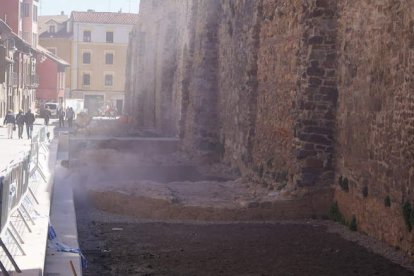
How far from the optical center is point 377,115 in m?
9.55

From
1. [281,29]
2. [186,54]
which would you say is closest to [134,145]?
[186,54]

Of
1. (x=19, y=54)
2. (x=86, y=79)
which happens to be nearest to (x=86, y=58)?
(x=86, y=79)

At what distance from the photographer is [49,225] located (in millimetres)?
8906

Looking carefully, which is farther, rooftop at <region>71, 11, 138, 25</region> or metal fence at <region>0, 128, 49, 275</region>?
rooftop at <region>71, 11, 138, 25</region>

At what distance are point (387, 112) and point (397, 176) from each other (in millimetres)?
840

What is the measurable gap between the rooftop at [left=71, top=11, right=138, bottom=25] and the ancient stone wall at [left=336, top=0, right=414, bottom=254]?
2472 inches

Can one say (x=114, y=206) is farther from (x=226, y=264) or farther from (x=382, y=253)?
(x=382, y=253)

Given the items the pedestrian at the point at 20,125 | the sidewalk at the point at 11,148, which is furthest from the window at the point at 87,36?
the pedestrian at the point at 20,125

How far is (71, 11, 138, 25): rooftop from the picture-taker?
72.4 meters

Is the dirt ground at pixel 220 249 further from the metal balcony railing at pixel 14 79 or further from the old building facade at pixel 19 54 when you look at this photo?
the metal balcony railing at pixel 14 79

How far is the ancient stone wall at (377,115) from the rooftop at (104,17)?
6278 cm

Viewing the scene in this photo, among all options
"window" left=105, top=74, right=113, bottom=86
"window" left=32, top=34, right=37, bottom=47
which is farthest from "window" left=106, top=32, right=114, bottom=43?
"window" left=32, top=34, right=37, bottom=47

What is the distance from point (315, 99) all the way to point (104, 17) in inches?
2506

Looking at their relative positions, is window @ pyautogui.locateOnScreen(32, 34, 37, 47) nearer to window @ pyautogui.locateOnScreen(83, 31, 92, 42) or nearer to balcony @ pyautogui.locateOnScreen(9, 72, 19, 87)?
window @ pyautogui.locateOnScreen(83, 31, 92, 42)
